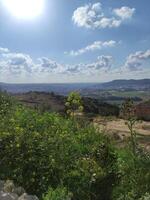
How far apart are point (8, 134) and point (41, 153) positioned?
89 centimetres

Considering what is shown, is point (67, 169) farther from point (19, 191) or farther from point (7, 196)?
point (7, 196)

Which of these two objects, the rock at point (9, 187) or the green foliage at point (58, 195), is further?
the rock at point (9, 187)

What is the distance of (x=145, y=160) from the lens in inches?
388

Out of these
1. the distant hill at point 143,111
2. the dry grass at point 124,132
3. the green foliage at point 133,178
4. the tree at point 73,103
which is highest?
the tree at point 73,103

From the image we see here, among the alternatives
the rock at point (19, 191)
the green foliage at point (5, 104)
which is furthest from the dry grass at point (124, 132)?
the rock at point (19, 191)

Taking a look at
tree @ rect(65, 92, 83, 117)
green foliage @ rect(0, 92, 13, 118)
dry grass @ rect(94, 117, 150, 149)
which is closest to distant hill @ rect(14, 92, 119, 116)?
dry grass @ rect(94, 117, 150, 149)

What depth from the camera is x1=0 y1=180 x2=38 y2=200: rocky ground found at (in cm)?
797

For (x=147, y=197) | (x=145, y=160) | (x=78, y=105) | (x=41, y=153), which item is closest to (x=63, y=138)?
(x=41, y=153)

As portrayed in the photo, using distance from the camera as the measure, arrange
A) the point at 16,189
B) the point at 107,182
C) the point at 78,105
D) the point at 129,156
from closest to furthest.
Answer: the point at 16,189 → the point at 107,182 → the point at 129,156 → the point at 78,105

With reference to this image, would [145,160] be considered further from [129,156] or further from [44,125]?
[44,125]

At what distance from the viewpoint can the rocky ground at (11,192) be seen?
7969mm

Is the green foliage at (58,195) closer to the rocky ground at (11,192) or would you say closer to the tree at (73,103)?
the rocky ground at (11,192)

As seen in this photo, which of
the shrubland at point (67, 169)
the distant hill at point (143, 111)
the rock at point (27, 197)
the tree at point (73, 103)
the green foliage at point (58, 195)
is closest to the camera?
the green foliage at point (58, 195)

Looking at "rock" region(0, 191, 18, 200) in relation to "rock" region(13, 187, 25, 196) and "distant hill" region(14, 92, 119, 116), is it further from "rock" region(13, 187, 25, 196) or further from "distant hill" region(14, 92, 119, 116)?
"distant hill" region(14, 92, 119, 116)
